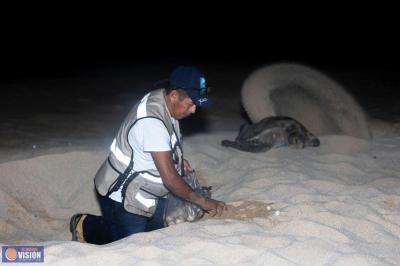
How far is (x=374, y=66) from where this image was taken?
12.8m

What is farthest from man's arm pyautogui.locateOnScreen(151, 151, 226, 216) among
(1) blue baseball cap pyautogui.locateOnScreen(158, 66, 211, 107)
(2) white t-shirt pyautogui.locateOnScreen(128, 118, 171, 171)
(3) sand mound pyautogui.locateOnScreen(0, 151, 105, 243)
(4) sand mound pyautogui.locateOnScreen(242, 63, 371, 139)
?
(4) sand mound pyautogui.locateOnScreen(242, 63, 371, 139)

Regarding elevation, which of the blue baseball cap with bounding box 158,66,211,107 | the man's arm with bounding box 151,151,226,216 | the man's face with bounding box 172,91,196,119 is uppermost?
the blue baseball cap with bounding box 158,66,211,107

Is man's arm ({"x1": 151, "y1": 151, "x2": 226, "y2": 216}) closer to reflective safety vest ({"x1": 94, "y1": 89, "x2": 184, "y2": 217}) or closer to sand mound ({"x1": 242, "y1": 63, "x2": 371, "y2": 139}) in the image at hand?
reflective safety vest ({"x1": 94, "y1": 89, "x2": 184, "y2": 217})

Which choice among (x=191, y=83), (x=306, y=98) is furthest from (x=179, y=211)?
(x=306, y=98)

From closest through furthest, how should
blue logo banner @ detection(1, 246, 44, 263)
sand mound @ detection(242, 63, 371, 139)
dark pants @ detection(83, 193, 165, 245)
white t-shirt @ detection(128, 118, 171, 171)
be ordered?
blue logo banner @ detection(1, 246, 44, 263) → white t-shirt @ detection(128, 118, 171, 171) → dark pants @ detection(83, 193, 165, 245) → sand mound @ detection(242, 63, 371, 139)

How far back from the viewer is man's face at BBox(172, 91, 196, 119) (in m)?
3.32

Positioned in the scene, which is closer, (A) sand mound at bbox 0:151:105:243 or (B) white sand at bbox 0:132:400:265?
(B) white sand at bbox 0:132:400:265

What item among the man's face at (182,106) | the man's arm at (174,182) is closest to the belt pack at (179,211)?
the man's arm at (174,182)

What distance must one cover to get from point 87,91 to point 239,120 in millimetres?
3110

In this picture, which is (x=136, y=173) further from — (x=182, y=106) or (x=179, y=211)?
(x=182, y=106)

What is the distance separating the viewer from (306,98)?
6672 millimetres

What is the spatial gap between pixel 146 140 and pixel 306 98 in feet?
12.7

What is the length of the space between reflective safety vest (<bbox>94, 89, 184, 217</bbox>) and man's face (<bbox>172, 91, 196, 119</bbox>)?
6cm

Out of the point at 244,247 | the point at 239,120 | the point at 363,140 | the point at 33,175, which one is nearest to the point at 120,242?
the point at 244,247
